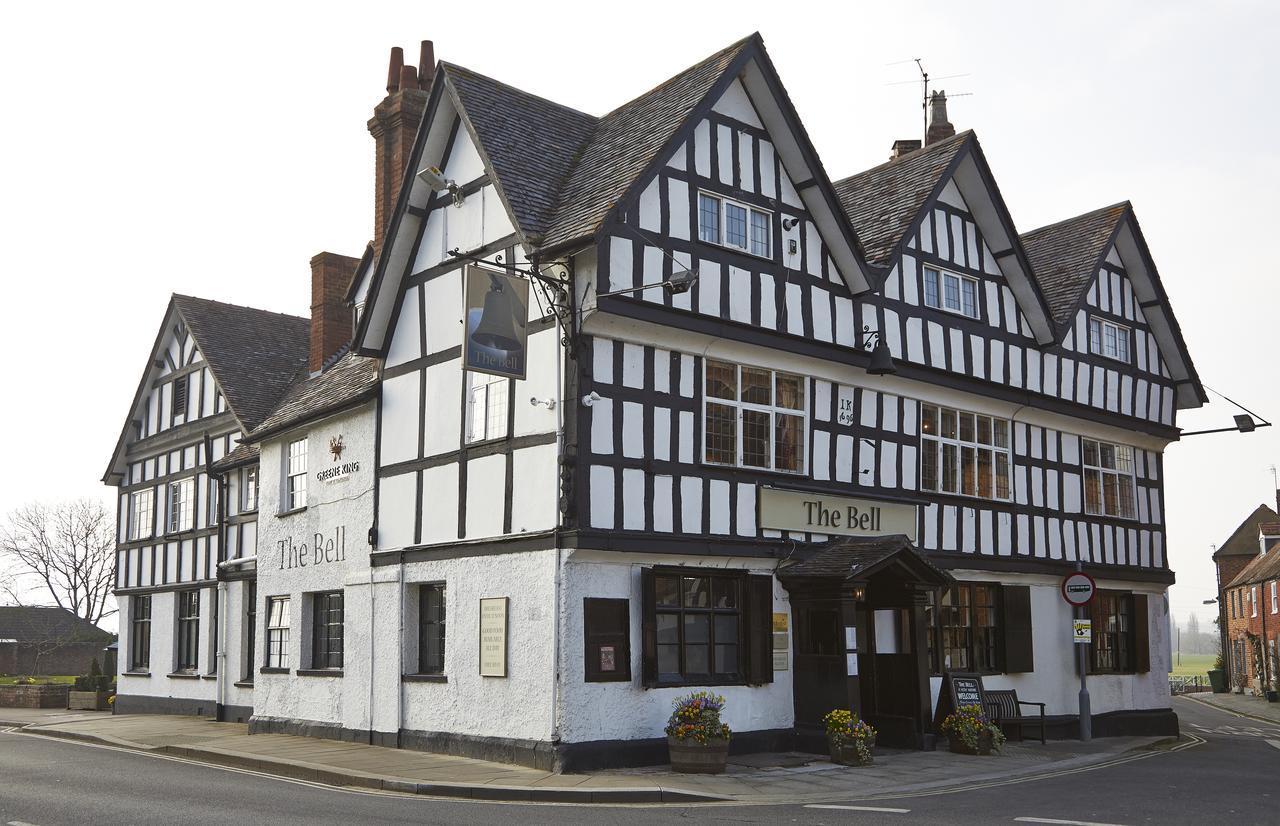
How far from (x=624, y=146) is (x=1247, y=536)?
66.5 metres

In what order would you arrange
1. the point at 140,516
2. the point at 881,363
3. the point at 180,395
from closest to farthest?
1. the point at 881,363
2. the point at 180,395
3. the point at 140,516

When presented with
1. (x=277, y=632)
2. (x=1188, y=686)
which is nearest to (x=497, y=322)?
(x=277, y=632)

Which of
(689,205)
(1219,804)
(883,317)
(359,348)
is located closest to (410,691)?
(359,348)

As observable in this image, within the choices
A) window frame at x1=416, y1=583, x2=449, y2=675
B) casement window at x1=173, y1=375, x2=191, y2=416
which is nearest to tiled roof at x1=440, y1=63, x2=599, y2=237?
window frame at x1=416, y1=583, x2=449, y2=675

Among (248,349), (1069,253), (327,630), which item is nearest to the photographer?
(327,630)

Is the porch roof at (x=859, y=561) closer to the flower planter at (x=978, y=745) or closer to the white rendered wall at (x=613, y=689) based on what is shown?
the white rendered wall at (x=613, y=689)

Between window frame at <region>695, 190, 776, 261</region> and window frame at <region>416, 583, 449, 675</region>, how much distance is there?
22.2 feet

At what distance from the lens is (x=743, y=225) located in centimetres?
1891

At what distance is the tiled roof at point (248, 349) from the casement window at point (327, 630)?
6.36 m

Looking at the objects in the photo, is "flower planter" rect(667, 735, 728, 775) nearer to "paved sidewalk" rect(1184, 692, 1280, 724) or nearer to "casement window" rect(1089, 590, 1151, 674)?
"casement window" rect(1089, 590, 1151, 674)

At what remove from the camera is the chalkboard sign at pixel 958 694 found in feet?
65.2

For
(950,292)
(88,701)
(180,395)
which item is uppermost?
(950,292)

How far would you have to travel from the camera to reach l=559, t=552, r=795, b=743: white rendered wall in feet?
52.6

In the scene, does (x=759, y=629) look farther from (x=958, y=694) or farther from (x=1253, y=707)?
(x=1253, y=707)
